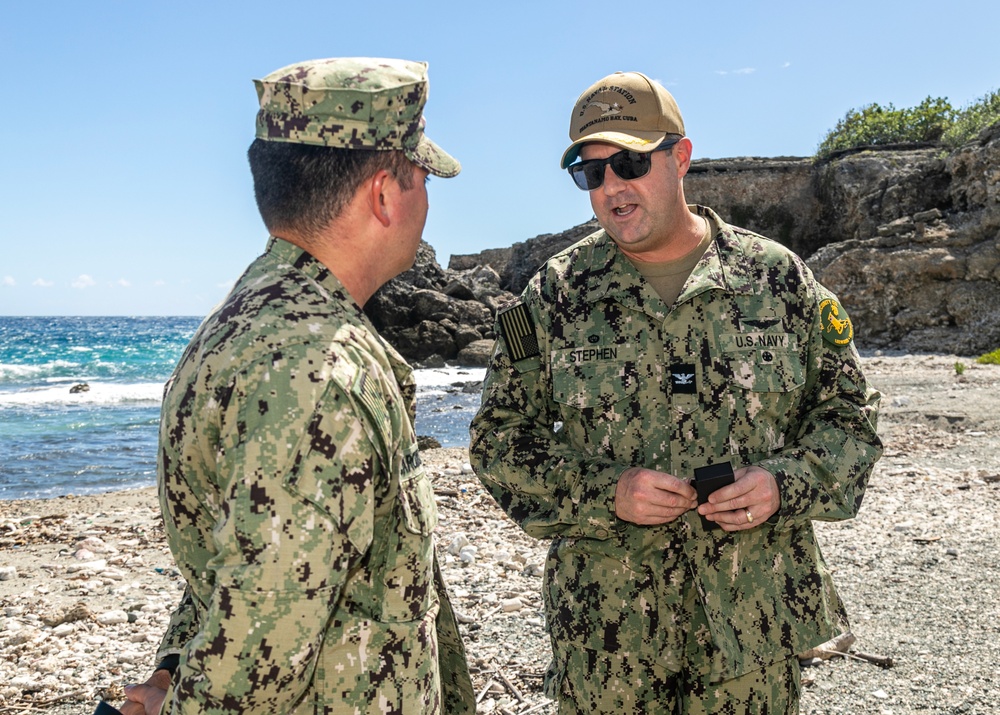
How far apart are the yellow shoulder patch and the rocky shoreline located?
1823mm

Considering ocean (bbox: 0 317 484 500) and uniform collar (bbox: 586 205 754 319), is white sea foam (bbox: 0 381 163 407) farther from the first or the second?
uniform collar (bbox: 586 205 754 319)

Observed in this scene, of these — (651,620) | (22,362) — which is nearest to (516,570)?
(651,620)

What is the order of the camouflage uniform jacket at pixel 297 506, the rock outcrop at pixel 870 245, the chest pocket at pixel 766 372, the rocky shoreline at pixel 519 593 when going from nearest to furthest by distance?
the camouflage uniform jacket at pixel 297 506 < the chest pocket at pixel 766 372 < the rocky shoreline at pixel 519 593 < the rock outcrop at pixel 870 245

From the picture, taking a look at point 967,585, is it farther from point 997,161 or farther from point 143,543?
point 997,161

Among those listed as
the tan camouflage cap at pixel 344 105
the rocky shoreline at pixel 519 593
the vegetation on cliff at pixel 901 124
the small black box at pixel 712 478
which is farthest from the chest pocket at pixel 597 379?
the vegetation on cliff at pixel 901 124

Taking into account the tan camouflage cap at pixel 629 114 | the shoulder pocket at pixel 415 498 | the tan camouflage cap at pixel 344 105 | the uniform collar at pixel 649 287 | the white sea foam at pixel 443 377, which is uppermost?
the tan camouflage cap at pixel 629 114

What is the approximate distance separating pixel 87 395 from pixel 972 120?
27413 millimetres

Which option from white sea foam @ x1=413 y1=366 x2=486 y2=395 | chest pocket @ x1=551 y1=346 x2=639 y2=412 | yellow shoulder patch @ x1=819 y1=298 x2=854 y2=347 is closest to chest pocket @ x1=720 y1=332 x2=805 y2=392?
yellow shoulder patch @ x1=819 y1=298 x2=854 y2=347

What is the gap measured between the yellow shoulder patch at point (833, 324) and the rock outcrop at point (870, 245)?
17.1 meters

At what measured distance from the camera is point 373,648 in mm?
1524

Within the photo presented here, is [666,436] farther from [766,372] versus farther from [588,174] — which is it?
[588,174]

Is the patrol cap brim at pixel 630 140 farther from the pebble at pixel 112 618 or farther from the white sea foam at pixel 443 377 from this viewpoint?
the white sea foam at pixel 443 377

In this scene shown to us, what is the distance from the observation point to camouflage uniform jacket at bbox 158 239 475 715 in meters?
1.31

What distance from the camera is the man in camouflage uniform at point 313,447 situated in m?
1.31
